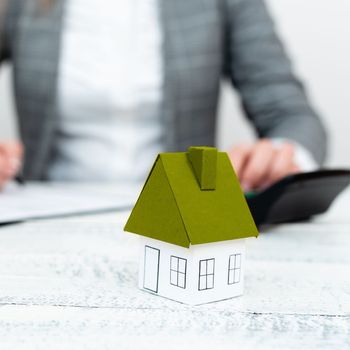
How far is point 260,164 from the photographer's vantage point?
0.76 meters

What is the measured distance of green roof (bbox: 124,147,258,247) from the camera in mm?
339

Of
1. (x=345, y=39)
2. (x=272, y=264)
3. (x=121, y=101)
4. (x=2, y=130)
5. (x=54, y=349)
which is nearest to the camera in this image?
(x=54, y=349)

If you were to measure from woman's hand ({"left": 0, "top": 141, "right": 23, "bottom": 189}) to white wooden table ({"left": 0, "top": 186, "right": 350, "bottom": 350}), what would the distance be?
25 cm

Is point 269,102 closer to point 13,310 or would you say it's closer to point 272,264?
point 272,264

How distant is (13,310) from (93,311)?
0.15 feet

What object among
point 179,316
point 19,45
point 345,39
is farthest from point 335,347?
point 345,39

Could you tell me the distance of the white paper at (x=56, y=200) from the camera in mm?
631

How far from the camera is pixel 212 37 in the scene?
120cm

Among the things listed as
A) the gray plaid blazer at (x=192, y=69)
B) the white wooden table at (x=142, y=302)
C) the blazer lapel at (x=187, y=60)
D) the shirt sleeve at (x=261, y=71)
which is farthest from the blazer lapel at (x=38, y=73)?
the white wooden table at (x=142, y=302)

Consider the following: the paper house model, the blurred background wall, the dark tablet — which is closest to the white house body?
the paper house model

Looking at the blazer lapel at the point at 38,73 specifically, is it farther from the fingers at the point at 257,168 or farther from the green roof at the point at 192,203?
the green roof at the point at 192,203

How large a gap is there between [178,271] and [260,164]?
428mm

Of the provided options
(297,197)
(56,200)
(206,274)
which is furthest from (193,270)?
(56,200)

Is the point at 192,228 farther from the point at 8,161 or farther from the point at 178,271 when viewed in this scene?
the point at 8,161
